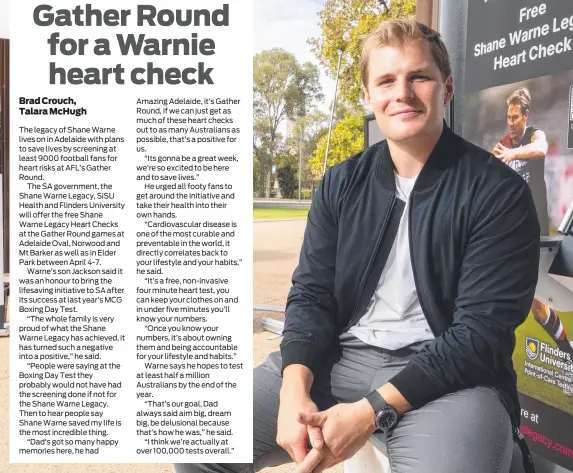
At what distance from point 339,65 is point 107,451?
5.51m

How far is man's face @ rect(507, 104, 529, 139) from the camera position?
1895 mm

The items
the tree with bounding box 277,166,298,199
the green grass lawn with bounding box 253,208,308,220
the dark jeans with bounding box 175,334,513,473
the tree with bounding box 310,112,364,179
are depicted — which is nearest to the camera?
the dark jeans with bounding box 175,334,513,473

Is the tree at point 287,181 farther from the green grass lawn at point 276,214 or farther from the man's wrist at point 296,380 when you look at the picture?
the man's wrist at point 296,380

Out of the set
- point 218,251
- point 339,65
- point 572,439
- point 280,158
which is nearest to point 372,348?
point 218,251

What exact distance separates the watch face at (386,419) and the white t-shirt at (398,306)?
0.18 metres

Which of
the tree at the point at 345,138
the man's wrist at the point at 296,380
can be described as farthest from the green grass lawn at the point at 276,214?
the man's wrist at the point at 296,380

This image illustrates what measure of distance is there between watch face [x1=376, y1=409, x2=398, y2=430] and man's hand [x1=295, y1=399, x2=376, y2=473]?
0.05 ft

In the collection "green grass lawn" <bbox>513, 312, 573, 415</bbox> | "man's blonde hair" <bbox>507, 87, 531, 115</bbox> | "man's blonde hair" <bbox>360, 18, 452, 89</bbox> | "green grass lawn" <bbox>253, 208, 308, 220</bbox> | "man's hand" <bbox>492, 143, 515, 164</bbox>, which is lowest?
"green grass lawn" <bbox>513, 312, 573, 415</bbox>

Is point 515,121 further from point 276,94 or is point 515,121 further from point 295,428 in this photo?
point 276,94

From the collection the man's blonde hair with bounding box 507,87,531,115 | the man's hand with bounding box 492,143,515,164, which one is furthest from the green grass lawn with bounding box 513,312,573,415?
the man's blonde hair with bounding box 507,87,531,115

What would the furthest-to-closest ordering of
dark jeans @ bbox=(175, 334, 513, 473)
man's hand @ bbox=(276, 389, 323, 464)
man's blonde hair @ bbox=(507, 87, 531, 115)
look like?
man's blonde hair @ bbox=(507, 87, 531, 115)
man's hand @ bbox=(276, 389, 323, 464)
dark jeans @ bbox=(175, 334, 513, 473)

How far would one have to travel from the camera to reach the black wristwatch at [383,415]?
1.27 metres

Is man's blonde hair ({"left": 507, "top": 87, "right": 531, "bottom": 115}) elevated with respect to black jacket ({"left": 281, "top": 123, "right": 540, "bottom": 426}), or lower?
elevated

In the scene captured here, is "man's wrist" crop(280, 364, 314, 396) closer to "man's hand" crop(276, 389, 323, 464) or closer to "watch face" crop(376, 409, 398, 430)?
"man's hand" crop(276, 389, 323, 464)
